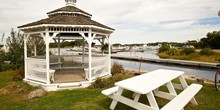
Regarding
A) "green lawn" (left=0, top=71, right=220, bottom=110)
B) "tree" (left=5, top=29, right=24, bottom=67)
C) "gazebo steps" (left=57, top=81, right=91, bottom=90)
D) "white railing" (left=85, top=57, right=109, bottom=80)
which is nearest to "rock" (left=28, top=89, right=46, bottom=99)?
"green lawn" (left=0, top=71, right=220, bottom=110)

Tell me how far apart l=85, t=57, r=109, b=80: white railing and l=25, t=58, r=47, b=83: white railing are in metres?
2.27

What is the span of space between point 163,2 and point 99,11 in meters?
A: 7.11

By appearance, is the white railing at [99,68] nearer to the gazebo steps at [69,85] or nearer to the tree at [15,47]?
the gazebo steps at [69,85]

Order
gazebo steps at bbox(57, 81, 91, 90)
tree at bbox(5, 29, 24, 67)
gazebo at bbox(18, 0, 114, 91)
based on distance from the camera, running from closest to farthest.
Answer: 1. gazebo at bbox(18, 0, 114, 91)
2. gazebo steps at bbox(57, 81, 91, 90)
3. tree at bbox(5, 29, 24, 67)

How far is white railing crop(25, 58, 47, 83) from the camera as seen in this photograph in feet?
28.3

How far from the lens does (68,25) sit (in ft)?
26.6

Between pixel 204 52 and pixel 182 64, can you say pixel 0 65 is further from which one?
pixel 204 52

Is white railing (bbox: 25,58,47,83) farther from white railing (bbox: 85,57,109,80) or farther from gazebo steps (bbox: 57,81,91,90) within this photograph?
white railing (bbox: 85,57,109,80)

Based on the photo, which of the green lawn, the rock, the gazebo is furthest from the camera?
the gazebo

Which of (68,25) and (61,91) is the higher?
(68,25)

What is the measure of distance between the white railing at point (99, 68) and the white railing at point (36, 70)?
2.27 meters

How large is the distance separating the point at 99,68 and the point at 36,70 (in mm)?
3514

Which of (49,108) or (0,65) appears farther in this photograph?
(0,65)

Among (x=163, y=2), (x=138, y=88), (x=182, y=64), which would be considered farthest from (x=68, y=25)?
(x=182, y=64)
